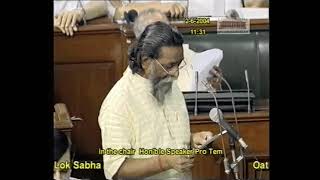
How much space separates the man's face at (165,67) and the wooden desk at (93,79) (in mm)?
68

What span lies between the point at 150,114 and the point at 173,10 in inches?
11.8

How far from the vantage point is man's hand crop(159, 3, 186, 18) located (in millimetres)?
1568

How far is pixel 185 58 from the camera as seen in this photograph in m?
1.56

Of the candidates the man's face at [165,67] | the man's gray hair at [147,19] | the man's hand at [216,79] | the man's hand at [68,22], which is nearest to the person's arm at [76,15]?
the man's hand at [68,22]

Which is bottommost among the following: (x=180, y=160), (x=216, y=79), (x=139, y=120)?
(x=180, y=160)

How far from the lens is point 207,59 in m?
1.56

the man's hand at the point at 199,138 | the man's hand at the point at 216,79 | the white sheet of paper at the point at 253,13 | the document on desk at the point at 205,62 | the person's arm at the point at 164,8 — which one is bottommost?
the man's hand at the point at 199,138

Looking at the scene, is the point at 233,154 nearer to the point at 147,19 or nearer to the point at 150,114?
the point at 150,114

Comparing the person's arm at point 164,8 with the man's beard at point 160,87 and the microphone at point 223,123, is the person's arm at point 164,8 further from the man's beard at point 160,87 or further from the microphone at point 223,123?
the microphone at point 223,123

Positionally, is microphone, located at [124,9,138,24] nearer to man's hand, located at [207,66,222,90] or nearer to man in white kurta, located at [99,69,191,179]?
man in white kurta, located at [99,69,191,179]

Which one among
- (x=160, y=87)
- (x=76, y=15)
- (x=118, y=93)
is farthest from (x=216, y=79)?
(x=76, y=15)

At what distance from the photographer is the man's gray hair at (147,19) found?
1.57 metres
